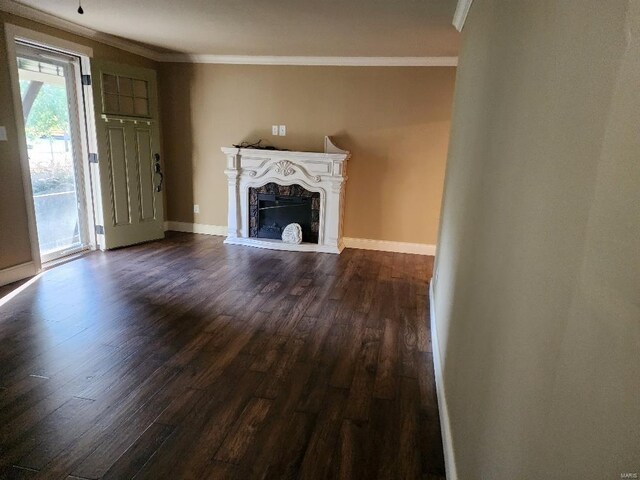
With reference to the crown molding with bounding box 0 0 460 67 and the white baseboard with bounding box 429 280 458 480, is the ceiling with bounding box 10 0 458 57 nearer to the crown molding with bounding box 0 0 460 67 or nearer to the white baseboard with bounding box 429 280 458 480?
the crown molding with bounding box 0 0 460 67

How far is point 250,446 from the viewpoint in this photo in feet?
6.08

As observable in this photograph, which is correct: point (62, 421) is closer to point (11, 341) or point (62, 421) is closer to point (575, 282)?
point (11, 341)

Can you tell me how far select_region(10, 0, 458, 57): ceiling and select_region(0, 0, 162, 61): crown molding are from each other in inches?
3.7

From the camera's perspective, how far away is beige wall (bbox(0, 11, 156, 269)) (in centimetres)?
353

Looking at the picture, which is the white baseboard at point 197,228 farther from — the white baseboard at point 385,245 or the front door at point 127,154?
the front door at point 127,154

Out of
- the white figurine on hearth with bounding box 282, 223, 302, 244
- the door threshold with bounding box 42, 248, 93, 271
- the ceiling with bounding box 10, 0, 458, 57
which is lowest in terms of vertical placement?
the door threshold with bounding box 42, 248, 93, 271

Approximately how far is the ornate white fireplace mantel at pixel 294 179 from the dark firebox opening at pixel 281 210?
3.2 inches

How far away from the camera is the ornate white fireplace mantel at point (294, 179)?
5039mm

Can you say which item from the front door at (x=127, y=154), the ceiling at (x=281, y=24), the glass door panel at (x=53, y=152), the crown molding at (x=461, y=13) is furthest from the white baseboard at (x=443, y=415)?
the glass door panel at (x=53, y=152)

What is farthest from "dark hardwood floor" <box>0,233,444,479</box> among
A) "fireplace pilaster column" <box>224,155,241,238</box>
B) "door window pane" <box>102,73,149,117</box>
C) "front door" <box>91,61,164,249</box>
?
"door window pane" <box>102,73,149,117</box>

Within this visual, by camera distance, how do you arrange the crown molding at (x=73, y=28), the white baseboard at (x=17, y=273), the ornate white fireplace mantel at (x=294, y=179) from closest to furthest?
the crown molding at (x=73, y=28)
the white baseboard at (x=17, y=273)
the ornate white fireplace mantel at (x=294, y=179)

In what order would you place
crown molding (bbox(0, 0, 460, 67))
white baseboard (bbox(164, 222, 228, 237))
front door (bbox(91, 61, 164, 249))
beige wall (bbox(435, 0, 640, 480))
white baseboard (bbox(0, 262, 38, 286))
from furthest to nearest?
white baseboard (bbox(164, 222, 228, 237)) < front door (bbox(91, 61, 164, 249)) < crown molding (bbox(0, 0, 460, 67)) < white baseboard (bbox(0, 262, 38, 286)) < beige wall (bbox(435, 0, 640, 480))

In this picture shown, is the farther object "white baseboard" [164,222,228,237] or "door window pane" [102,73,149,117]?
"white baseboard" [164,222,228,237]

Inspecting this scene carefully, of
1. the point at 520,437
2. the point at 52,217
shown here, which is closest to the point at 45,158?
the point at 52,217
